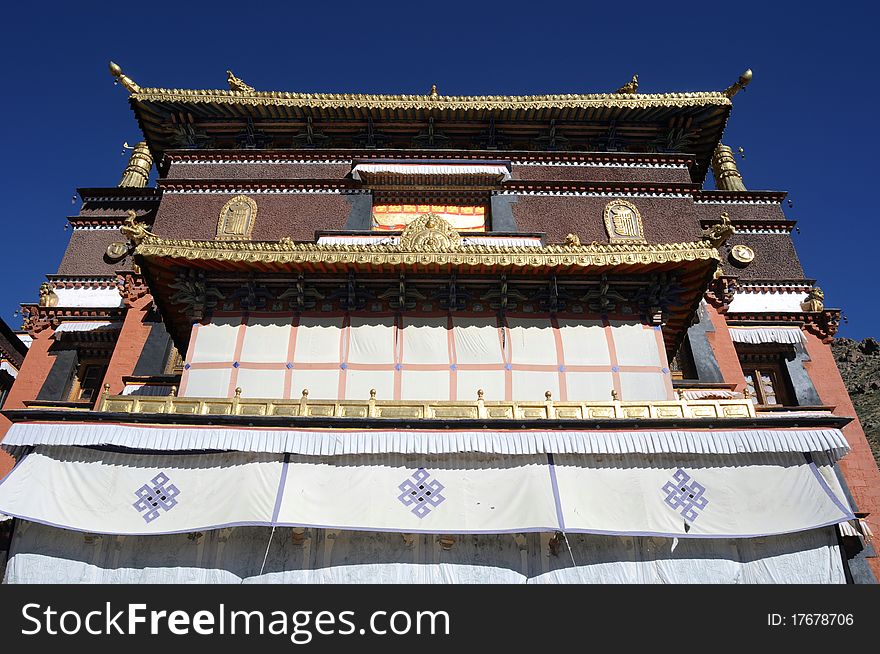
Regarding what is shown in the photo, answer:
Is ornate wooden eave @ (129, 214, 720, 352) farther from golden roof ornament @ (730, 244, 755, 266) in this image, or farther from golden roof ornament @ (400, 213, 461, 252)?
golden roof ornament @ (730, 244, 755, 266)

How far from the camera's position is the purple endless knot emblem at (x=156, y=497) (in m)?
10.4

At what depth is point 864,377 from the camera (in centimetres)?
4228

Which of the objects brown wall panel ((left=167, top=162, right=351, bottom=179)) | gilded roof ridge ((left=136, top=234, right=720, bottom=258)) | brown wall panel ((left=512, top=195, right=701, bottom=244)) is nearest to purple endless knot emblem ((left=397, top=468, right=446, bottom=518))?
gilded roof ridge ((left=136, top=234, right=720, bottom=258))

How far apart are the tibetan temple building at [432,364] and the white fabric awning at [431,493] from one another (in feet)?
0.17

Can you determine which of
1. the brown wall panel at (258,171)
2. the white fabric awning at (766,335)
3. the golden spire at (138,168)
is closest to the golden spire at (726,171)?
the white fabric awning at (766,335)

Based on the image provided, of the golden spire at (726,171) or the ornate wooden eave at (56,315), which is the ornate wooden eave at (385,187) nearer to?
the ornate wooden eave at (56,315)

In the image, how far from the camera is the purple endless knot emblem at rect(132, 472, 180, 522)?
1044 cm

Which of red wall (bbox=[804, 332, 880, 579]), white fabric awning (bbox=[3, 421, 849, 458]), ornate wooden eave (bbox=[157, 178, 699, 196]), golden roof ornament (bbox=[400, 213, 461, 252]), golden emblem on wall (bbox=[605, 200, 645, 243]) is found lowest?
white fabric awning (bbox=[3, 421, 849, 458])

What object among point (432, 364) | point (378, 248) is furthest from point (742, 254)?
point (378, 248)

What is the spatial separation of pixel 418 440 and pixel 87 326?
47.0 feet

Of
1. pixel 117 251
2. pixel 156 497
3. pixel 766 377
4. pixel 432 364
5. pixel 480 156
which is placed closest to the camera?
pixel 156 497

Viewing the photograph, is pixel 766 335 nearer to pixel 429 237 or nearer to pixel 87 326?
pixel 429 237

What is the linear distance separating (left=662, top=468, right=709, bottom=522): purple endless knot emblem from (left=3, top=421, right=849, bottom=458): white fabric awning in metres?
0.53

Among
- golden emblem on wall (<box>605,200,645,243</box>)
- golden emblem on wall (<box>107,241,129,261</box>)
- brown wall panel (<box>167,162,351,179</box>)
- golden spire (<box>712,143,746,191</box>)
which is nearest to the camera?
golden emblem on wall (<box>605,200,645,243</box>)
